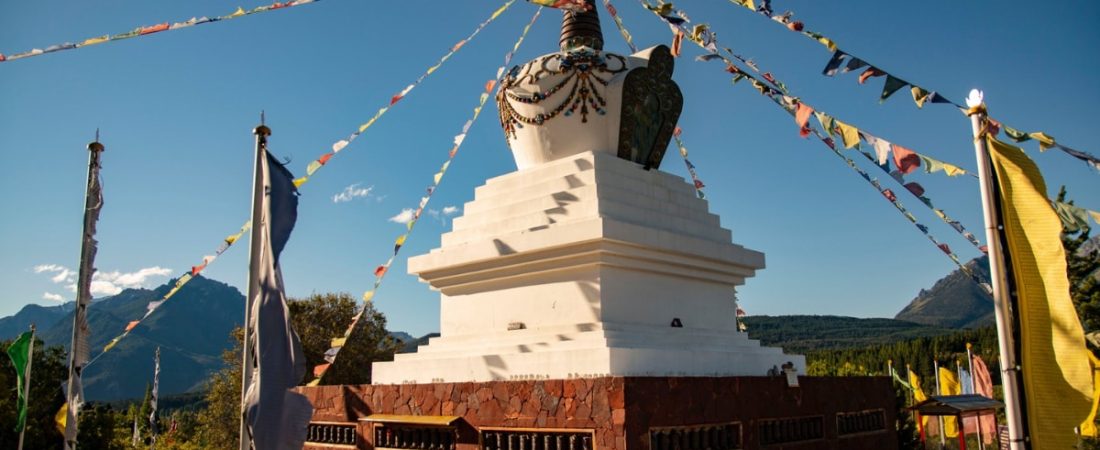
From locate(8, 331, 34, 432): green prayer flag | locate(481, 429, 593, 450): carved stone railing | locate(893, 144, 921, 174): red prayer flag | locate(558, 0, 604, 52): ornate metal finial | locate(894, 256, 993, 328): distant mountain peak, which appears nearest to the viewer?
locate(893, 144, 921, 174): red prayer flag

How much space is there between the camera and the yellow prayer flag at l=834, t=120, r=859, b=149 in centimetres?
602

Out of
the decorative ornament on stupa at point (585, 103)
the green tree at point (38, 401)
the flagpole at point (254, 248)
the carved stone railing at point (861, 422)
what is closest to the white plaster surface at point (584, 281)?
the decorative ornament on stupa at point (585, 103)

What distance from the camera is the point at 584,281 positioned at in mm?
7609

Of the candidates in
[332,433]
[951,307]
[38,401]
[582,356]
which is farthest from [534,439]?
[951,307]

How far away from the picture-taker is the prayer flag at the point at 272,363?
19.2ft

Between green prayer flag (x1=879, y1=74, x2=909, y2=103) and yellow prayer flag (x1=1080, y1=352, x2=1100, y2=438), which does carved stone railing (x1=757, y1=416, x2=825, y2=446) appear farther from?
green prayer flag (x1=879, y1=74, x2=909, y2=103)

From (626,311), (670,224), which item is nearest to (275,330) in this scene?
(626,311)

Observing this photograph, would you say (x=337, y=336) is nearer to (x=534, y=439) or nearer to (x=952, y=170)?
(x=534, y=439)

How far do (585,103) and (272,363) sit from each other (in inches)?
175

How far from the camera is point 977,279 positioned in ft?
22.5

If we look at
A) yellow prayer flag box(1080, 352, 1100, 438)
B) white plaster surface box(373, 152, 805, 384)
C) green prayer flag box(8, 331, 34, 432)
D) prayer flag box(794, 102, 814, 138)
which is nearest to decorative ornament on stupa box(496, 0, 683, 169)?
white plaster surface box(373, 152, 805, 384)

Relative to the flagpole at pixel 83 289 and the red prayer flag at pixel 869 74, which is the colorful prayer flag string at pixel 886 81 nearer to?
the red prayer flag at pixel 869 74

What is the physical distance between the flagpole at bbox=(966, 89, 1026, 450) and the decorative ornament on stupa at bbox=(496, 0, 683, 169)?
4.48 meters

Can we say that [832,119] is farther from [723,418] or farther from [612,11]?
[612,11]
